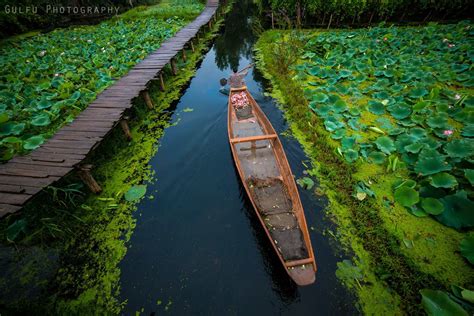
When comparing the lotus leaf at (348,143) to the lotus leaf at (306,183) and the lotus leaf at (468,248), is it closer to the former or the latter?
the lotus leaf at (306,183)

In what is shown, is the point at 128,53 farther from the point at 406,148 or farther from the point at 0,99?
the point at 406,148

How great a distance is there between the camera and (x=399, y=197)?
3.96 m

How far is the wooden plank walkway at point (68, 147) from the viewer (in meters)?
3.76

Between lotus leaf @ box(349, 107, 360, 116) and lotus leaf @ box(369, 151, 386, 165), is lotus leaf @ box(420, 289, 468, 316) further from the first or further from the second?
lotus leaf @ box(349, 107, 360, 116)

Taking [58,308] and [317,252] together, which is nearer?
[58,308]

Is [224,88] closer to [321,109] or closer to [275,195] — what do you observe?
[321,109]

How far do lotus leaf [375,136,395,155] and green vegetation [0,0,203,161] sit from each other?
745 centimetres

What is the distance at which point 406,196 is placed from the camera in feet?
12.8

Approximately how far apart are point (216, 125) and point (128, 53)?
587 cm

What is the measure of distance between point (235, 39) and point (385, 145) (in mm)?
11931

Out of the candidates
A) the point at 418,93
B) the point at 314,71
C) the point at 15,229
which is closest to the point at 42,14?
the point at 15,229

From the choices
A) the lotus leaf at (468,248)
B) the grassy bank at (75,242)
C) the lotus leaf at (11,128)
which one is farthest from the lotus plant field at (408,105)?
the lotus leaf at (11,128)

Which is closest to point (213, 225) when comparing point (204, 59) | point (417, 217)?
point (417, 217)

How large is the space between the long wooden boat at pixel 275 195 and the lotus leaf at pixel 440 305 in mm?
1323
